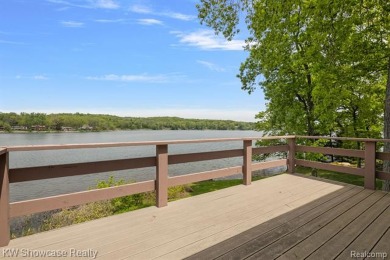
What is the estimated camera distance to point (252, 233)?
8.66ft

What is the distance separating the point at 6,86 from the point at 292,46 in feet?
185

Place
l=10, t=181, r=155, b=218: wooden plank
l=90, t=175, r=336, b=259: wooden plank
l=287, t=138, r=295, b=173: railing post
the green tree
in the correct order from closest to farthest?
l=90, t=175, r=336, b=259: wooden plank → l=10, t=181, r=155, b=218: wooden plank → l=287, t=138, r=295, b=173: railing post → the green tree

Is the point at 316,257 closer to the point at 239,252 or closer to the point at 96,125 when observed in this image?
→ the point at 239,252

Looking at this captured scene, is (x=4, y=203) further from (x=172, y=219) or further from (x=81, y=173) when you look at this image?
(x=172, y=219)

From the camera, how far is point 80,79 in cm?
4828

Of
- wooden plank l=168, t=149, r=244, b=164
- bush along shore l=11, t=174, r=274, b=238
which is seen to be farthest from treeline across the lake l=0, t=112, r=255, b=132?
wooden plank l=168, t=149, r=244, b=164

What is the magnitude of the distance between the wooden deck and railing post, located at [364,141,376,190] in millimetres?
634

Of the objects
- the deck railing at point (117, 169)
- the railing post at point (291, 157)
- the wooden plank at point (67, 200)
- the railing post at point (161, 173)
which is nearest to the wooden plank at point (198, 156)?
the deck railing at point (117, 169)

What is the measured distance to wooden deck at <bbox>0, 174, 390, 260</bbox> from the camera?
2246 millimetres

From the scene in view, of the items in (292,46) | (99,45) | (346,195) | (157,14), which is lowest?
(346,195)

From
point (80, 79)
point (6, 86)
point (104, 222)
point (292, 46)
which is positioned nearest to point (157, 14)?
point (292, 46)

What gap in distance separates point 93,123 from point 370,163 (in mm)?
80834

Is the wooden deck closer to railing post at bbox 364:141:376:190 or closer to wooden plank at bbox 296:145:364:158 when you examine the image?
railing post at bbox 364:141:376:190

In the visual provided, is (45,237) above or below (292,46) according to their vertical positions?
below
